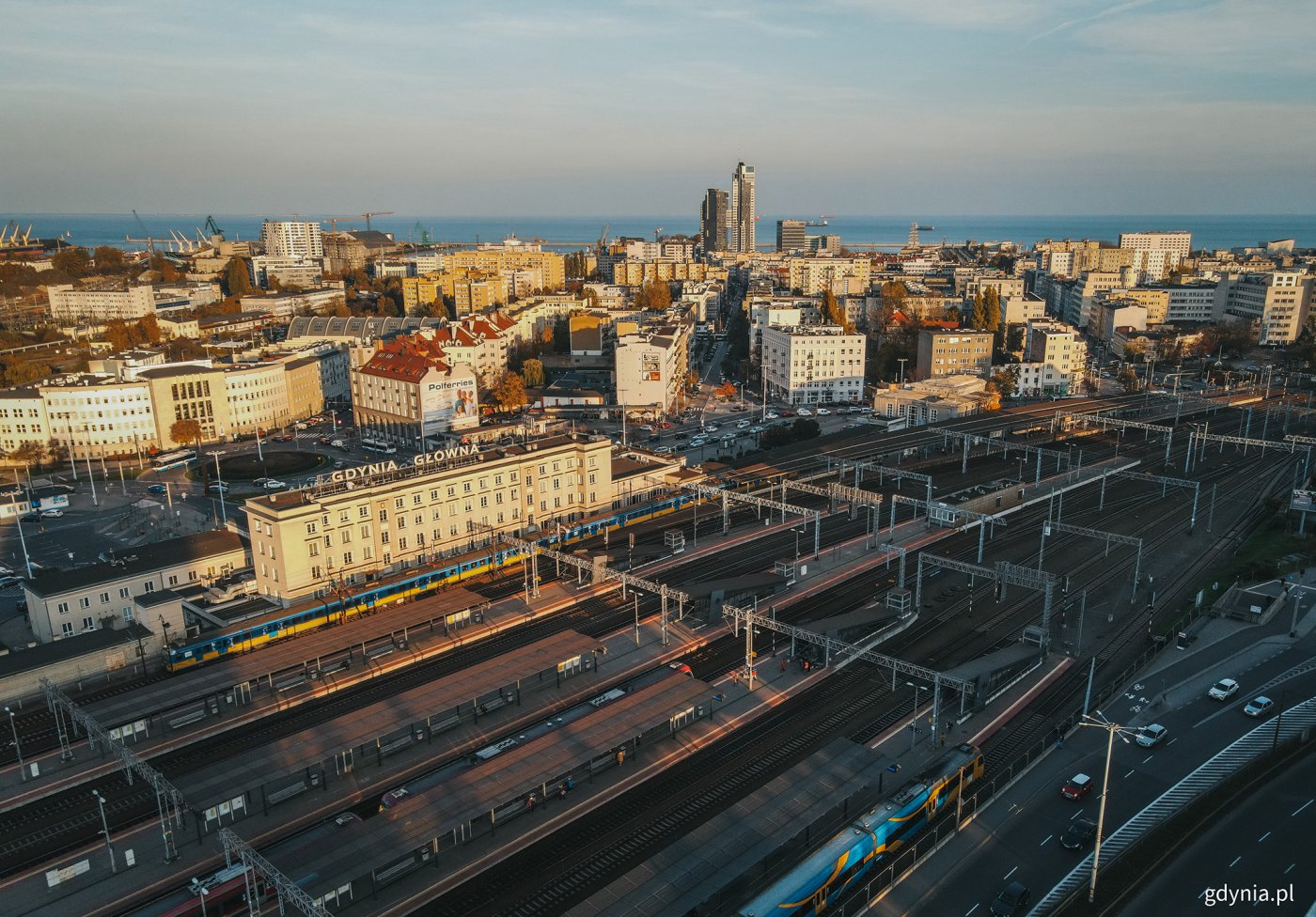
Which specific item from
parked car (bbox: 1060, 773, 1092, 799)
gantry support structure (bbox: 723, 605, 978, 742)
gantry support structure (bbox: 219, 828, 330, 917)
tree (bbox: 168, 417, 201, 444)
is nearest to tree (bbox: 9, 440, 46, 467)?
tree (bbox: 168, 417, 201, 444)

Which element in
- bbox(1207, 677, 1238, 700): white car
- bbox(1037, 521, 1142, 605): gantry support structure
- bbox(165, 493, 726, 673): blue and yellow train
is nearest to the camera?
bbox(1207, 677, 1238, 700): white car

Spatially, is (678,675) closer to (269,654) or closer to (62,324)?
(269,654)

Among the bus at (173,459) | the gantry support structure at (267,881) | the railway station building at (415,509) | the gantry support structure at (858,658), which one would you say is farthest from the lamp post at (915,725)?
the bus at (173,459)

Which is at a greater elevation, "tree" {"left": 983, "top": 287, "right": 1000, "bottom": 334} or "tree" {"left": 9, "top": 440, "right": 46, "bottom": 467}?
"tree" {"left": 983, "top": 287, "right": 1000, "bottom": 334}

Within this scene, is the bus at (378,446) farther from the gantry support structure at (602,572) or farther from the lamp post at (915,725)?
the lamp post at (915,725)

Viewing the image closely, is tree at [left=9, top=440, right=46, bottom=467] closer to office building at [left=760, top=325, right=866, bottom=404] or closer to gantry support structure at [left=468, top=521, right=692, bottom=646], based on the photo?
gantry support structure at [left=468, top=521, right=692, bottom=646]

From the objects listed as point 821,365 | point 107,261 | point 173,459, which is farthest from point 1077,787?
point 107,261

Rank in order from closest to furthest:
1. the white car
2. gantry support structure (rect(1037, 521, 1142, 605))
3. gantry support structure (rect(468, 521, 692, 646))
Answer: the white car → gantry support structure (rect(468, 521, 692, 646)) → gantry support structure (rect(1037, 521, 1142, 605))
